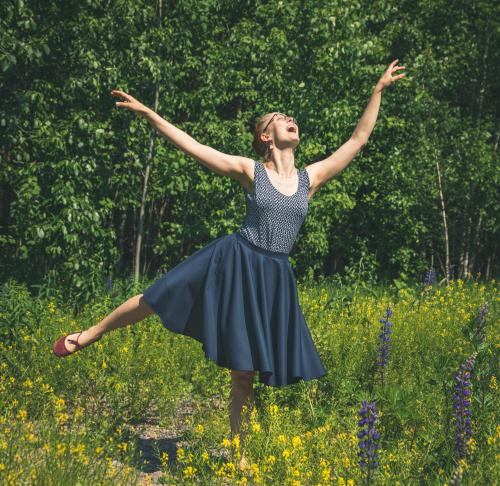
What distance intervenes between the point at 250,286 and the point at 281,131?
81cm

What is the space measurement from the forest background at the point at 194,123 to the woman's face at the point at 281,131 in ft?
12.7

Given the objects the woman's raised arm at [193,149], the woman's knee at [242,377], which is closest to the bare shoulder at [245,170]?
the woman's raised arm at [193,149]

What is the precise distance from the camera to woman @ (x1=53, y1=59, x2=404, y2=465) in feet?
11.2

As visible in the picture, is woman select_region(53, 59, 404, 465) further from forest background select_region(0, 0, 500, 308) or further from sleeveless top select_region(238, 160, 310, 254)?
forest background select_region(0, 0, 500, 308)

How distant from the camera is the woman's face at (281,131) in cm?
362

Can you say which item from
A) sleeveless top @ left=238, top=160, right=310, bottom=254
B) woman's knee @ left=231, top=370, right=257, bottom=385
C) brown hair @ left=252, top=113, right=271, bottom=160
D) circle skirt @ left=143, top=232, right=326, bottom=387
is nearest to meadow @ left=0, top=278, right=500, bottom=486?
woman's knee @ left=231, top=370, right=257, bottom=385

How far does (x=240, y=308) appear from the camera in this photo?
3424 millimetres

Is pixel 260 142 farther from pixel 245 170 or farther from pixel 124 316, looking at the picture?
pixel 124 316

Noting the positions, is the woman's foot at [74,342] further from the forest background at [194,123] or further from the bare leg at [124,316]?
the forest background at [194,123]

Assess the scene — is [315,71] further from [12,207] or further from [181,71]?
[12,207]

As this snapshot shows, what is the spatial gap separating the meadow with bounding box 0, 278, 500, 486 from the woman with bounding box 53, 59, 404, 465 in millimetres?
325

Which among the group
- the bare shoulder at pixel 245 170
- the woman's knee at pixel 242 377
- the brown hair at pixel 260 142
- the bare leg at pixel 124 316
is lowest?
the woman's knee at pixel 242 377

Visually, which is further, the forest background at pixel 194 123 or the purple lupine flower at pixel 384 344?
the forest background at pixel 194 123

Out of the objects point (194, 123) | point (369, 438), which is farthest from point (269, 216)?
point (194, 123)
